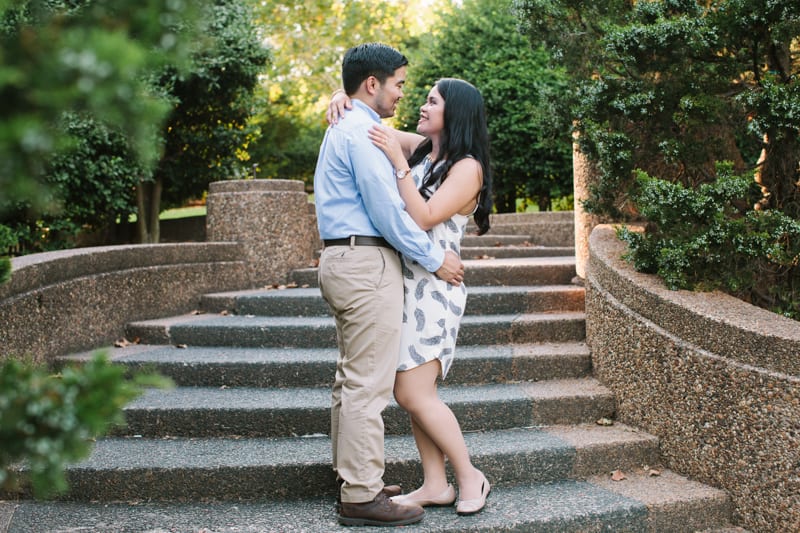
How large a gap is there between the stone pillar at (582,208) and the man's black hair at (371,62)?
9.74 feet

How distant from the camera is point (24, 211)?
22.5ft

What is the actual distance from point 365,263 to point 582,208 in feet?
10.8

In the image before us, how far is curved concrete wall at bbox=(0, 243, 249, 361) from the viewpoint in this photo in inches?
190

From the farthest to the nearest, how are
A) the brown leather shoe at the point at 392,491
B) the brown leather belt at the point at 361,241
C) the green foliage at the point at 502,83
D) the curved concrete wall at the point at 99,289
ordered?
the green foliage at the point at 502,83 < the curved concrete wall at the point at 99,289 < the brown leather shoe at the point at 392,491 < the brown leather belt at the point at 361,241

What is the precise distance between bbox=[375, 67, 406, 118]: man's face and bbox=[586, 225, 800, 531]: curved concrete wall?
1.93m

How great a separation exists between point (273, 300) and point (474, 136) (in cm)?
303

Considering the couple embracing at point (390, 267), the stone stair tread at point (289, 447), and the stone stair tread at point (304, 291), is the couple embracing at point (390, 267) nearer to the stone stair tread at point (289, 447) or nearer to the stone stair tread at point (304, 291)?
the stone stair tread at point (289, 447)

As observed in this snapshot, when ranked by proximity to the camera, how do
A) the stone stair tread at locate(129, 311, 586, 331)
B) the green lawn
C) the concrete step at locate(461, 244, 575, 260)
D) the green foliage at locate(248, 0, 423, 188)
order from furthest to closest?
the green foliage at locate(248, 0, 423, 188) → the green lawn → the concrete step at locate(461, 244, 575, 260) → the stone stair tread at locate(129, 311, 586, 331)

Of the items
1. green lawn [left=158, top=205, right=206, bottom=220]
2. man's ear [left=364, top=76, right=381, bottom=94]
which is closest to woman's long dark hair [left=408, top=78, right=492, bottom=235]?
man's ear [left=364, top=76, right=381, bottom=94]

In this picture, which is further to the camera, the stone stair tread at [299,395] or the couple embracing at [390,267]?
the stone stair tread at [299,395]

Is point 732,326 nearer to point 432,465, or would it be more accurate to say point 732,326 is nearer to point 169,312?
point 432,465

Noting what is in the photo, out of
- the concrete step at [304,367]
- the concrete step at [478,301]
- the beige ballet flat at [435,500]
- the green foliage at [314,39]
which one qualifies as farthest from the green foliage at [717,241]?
the green foliage at [314,39]

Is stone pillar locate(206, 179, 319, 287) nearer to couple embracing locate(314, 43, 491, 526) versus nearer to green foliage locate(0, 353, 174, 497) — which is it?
couple embracing locate(314, 43, 491, 526)

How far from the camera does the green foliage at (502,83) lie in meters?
11.2
